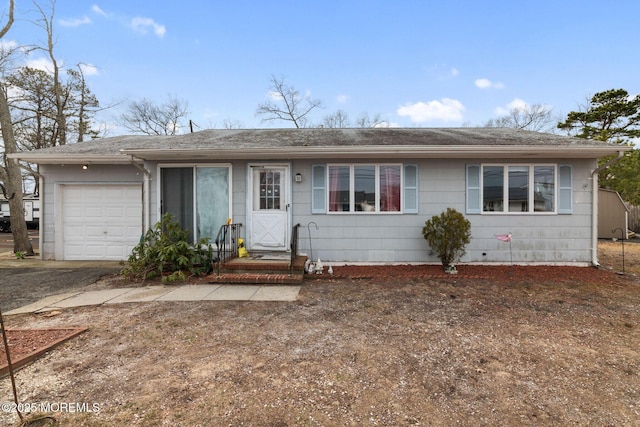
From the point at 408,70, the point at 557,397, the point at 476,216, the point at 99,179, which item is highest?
the point at 408,70

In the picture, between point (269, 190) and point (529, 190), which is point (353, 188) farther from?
point (529, 190)

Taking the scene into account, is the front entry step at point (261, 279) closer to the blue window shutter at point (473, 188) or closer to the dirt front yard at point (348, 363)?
the dirt front yard at point (348, 363)

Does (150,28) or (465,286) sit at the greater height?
(150,28)

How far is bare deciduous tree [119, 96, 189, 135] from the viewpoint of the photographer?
75.7ft

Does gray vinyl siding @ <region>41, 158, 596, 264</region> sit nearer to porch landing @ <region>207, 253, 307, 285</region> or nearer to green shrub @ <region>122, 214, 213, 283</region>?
porch landing @ <region>207, 253, 307, 285</region>

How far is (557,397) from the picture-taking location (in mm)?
2256

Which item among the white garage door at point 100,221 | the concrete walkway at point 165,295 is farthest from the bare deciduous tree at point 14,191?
the concrete walkway at point 165,295

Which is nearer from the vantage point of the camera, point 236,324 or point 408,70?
point 236,324

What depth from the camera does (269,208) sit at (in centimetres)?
696

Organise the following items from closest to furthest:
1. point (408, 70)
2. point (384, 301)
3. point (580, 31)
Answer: point (384, 301), point (580, 31), point (408, 70)

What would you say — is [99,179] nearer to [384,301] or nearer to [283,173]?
[283,173]

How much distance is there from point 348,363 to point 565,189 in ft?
22.8

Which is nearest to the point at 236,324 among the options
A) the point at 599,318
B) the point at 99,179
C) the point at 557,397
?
the point at 557,397

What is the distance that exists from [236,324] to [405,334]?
6.88 ft
